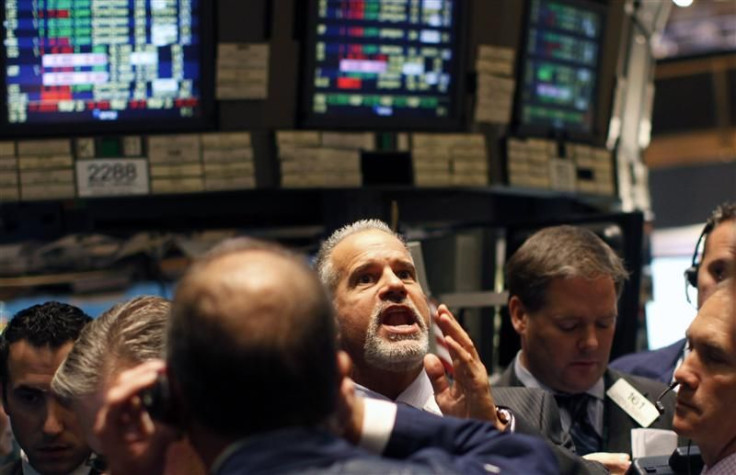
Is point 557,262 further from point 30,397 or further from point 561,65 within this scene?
Answer: point 561,65

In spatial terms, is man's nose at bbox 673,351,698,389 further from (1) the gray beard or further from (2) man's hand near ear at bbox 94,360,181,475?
(2) man's hand near ear at bbox 94,360,181,475

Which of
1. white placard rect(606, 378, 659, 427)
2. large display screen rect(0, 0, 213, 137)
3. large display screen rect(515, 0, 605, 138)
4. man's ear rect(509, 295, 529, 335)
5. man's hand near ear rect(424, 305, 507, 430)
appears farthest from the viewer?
large display screen rect(515, 0, 605, 138)

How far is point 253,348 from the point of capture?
5.00ft

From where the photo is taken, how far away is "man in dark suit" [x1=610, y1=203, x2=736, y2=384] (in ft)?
11.4

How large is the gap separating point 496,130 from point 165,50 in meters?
1.30

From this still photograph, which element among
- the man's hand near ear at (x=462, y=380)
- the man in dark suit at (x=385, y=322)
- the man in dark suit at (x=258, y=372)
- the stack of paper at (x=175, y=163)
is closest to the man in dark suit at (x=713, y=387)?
the man in dark suit at (x=385, y=322)

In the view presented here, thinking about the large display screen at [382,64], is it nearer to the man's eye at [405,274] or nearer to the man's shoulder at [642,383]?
the man's shoulder at [642,383]

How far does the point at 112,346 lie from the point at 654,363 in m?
2.08

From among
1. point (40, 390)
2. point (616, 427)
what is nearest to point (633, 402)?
point (616, 427)

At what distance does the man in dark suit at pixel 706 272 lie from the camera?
348 cm

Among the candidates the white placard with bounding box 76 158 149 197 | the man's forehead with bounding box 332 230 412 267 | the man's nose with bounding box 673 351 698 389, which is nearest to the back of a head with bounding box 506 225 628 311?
the man's forehead with bounding box 332 230 412 267

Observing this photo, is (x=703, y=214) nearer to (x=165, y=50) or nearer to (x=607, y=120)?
(x=607, y=120)

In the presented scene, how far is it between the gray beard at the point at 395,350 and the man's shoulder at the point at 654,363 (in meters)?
1.25

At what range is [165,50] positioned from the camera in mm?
4105
